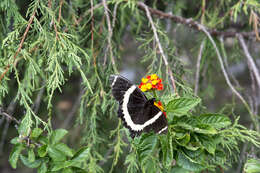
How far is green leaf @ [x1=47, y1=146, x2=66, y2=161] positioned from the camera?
53.0 inches

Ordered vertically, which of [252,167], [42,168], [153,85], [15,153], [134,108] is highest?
[153,85]

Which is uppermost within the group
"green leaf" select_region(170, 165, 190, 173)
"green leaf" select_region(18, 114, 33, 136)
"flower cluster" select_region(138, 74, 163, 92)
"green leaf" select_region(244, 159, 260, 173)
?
"flower cluster" select_region(138, 74, 163, 92)

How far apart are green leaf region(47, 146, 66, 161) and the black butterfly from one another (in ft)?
1.21

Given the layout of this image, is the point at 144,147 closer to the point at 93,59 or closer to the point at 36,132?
the point at 36,132

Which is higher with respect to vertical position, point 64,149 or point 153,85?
point 153,85

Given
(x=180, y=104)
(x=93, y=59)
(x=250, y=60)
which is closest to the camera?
(x=180, y=104)

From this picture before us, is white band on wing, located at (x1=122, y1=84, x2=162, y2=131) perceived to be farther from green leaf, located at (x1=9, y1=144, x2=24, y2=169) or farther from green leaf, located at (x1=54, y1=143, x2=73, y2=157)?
green leaf, located at (x1=9, y1=144, x2=24, y2=169)

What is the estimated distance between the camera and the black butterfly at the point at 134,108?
129cm

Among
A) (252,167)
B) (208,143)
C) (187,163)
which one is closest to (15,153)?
(187,163)

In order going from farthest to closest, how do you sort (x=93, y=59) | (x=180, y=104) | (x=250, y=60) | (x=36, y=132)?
(x=250, y=60) → (x=93, y=59) → (x=36, y=132) → (x=180, y=104)

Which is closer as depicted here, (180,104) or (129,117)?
(180,104)

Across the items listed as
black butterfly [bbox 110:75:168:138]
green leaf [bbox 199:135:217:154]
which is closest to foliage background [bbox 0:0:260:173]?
black butterfly [bbox 110:75:168:138]

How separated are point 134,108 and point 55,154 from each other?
0.48 meters

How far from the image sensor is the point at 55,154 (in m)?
1.35
